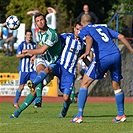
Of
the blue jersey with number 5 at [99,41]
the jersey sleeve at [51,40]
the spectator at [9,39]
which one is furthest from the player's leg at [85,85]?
the spectator at [9,39]

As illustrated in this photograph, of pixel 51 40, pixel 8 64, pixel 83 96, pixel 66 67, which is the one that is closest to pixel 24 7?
pixel 8 64

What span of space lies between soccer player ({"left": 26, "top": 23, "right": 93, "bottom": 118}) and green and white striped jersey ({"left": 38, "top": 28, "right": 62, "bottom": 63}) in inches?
7.2

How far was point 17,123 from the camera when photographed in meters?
11.9

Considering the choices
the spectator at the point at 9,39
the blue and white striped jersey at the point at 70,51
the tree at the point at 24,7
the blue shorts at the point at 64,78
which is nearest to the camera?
the blue shorts at the point at 64,78

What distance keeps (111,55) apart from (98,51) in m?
0.25

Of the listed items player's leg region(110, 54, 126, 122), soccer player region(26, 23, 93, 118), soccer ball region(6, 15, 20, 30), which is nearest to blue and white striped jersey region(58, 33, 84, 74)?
soccer player region(26, 23, 93, 118)

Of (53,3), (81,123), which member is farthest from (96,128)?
(53,3)

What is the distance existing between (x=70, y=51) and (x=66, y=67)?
87cm

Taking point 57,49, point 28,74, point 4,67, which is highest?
point 57,49

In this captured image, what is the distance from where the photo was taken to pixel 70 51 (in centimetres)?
1540

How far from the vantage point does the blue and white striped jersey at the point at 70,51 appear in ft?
48.2

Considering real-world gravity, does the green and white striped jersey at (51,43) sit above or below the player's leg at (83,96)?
above

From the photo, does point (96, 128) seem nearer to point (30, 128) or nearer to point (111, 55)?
point (30, 128)

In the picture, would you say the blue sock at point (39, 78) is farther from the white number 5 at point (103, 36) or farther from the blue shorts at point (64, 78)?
the white number 5 at point (103, 36)
